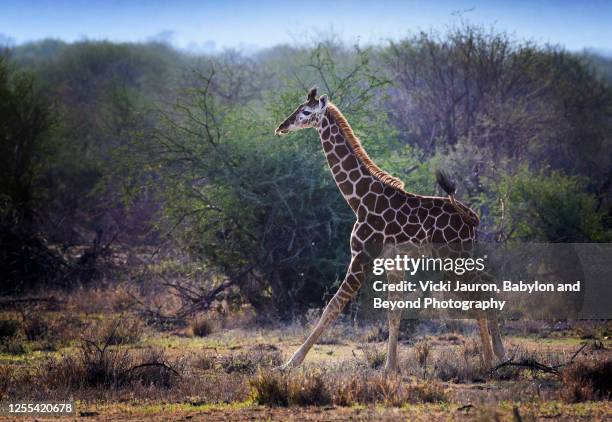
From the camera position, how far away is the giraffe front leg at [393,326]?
8.81m

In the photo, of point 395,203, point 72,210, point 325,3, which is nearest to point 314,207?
point 395,203

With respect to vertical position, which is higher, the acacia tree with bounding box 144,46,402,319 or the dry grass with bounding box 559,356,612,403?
the acacia tree with bounding box 144,46,402,319

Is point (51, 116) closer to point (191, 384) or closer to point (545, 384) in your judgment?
point (191, 384)

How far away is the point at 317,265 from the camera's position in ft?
42.2

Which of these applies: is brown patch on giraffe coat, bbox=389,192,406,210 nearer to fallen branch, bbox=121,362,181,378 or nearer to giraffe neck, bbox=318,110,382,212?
giraffe neck, bbox=318,110,382,212

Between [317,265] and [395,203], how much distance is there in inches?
150

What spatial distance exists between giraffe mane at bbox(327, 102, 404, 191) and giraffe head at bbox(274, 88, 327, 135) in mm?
116

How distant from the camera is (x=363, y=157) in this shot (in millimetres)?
9648

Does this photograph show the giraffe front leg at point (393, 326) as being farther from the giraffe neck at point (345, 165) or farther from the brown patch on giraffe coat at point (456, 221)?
the giraffe neck at point (345, 165)

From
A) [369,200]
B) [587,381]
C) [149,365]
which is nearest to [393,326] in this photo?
[369,200]

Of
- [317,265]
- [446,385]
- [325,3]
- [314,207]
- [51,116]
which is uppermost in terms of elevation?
[325,3]

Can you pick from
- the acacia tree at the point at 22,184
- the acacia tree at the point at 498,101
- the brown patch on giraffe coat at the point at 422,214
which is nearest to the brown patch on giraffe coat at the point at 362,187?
the brown patch on giraffe coat at the point at 422,214

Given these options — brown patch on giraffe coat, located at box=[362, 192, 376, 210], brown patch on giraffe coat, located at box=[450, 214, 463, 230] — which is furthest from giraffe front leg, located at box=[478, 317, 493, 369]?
brown patch on giraffe coat, located at box=[362, 192, 376, 210]

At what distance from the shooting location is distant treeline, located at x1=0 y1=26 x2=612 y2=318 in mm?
13102
